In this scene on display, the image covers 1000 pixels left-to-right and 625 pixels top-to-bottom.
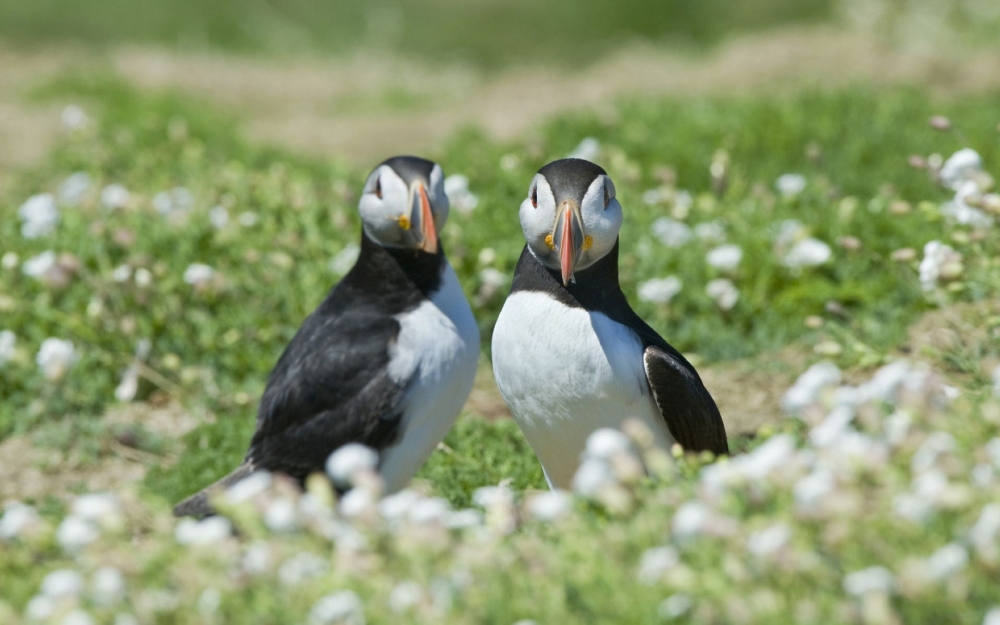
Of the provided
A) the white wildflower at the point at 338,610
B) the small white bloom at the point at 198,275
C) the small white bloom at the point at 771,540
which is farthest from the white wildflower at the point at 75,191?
the small white bloom at the point at 771,540

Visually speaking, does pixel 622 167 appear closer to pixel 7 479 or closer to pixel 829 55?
pixel 7 479

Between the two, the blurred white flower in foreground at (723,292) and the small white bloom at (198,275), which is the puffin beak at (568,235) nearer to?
the blurred white flower in foreground at (723,292)

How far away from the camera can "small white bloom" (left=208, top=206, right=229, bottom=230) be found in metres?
6.91

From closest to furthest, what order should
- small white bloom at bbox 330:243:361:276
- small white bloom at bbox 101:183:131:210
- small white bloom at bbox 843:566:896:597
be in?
1. small white bloom at bbox 843:566:896:597
2. small white bloom at bbox 330:243:361:276
3. small white bloom at bbox 101:183:131:210

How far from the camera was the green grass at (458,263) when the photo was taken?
19.5 feet

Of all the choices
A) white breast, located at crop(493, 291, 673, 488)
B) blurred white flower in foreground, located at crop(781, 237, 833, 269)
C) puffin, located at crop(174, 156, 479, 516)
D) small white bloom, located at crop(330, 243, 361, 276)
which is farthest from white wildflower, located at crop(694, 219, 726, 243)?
white breast, located at crop(493, 291, 673, 488)

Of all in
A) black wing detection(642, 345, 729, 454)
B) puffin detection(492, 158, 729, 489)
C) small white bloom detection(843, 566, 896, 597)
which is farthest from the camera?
black wing detection(642, 345, 729, 454)

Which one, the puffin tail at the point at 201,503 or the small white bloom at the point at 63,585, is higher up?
the small white bloom at the point at 63,585

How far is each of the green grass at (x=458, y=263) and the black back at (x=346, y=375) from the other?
2.31 feet

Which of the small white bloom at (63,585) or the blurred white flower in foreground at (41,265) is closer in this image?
A: the small white bloom at (63,585)

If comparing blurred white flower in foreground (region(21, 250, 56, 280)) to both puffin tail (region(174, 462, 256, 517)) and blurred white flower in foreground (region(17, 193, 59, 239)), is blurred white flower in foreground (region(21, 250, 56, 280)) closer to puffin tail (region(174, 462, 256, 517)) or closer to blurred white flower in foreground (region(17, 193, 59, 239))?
blurred white flower in foreground (region(17, 193, 59, 239))

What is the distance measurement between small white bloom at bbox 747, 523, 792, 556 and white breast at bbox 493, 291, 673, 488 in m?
1.37

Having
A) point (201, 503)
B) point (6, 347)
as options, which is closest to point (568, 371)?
point (201, 503)

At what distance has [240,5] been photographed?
19828mm
